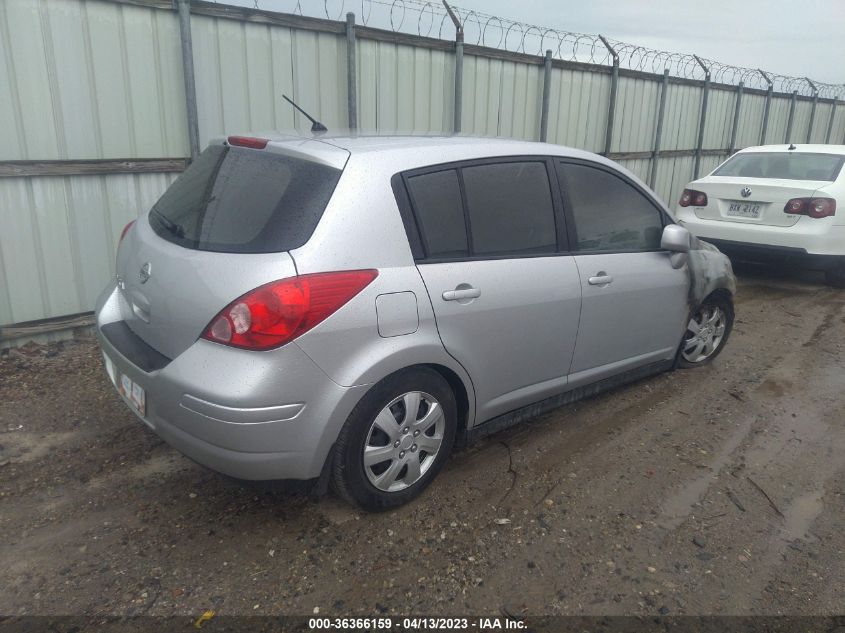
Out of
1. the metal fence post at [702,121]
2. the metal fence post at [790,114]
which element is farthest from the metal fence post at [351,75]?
the metal fence post at [790,114]

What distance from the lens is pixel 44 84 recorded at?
183 inches

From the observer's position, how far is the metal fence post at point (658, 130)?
1035cm

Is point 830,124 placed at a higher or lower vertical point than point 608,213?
higher

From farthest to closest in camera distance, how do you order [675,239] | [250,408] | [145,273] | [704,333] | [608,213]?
[704,333] < [675,239] < [608,213] < [145,273] < [250,408]

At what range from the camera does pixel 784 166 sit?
308 inches

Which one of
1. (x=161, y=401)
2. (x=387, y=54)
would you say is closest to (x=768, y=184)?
(x=387, y=54)

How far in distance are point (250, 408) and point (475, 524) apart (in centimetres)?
120

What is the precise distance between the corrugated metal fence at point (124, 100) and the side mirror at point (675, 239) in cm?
165

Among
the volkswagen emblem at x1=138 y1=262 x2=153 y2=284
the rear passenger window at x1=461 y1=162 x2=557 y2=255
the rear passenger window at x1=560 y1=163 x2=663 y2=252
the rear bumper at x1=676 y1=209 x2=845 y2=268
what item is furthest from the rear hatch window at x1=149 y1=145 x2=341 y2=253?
the rear bumper at x1=676 y1=209 x2=845 y2=268

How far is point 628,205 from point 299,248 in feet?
7.51

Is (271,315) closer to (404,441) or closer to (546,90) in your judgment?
(404,441)

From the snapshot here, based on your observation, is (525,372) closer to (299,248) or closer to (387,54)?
(299,248)

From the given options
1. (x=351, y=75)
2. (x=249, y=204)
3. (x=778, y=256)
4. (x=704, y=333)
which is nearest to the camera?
(x=249, y=204)

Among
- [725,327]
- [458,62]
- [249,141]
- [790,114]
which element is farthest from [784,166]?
[790,114]
